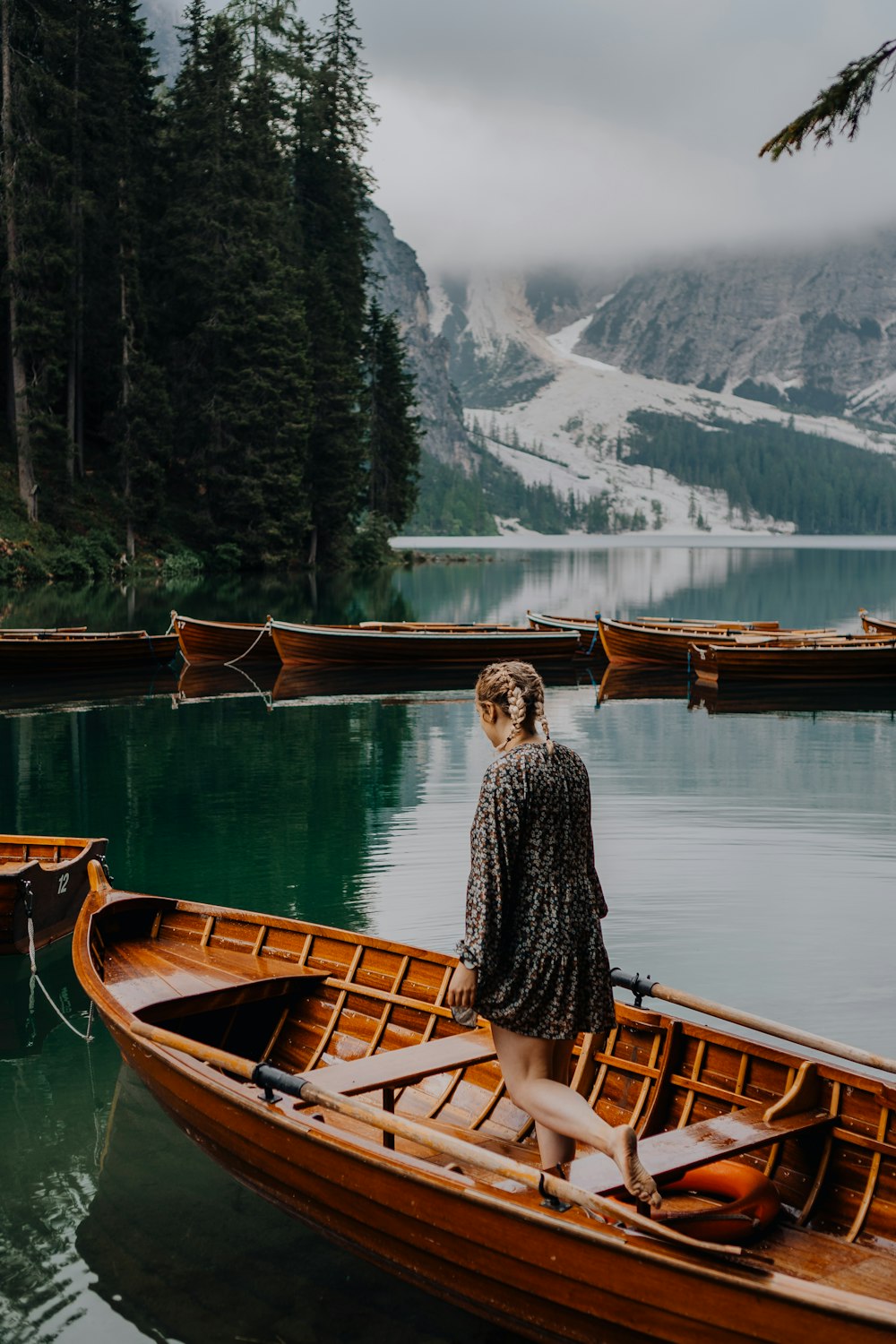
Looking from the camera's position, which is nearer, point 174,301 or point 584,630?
point 584,630

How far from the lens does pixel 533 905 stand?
4918 mm

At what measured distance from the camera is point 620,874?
42.2ft

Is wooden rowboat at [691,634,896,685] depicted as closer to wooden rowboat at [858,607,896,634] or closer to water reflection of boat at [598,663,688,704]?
water reflection of boat at [598,663,688,704]

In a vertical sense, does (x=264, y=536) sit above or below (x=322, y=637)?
above

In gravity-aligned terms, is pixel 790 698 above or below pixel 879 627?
below

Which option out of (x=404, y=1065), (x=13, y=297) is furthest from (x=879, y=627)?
(x=13, y=297)

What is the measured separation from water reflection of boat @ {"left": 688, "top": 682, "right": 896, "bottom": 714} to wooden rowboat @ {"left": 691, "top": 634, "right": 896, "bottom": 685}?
19 centimetres

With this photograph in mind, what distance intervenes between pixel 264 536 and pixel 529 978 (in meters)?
56.0

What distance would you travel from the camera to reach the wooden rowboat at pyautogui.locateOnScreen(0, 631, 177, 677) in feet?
88.6

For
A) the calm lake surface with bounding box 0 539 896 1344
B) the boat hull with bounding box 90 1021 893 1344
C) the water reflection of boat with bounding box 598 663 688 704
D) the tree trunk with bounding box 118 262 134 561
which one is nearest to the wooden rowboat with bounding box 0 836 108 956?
the calm lake surface with bounding box 0 539 896 1344

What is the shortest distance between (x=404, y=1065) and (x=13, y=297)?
164 feet

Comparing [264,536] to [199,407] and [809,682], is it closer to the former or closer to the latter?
[199,407]

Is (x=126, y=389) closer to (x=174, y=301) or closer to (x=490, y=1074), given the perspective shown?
(x=174, y=301)

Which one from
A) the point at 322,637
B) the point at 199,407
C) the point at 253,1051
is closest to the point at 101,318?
the point at 199,407
